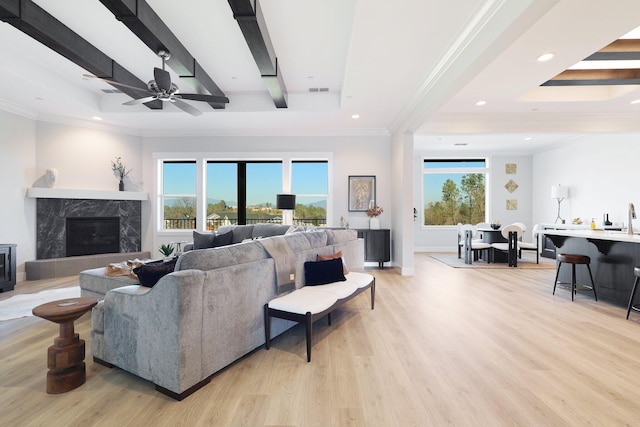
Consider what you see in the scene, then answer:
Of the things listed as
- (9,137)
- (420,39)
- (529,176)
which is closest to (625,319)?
(420,39)

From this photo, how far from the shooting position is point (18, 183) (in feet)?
16.2

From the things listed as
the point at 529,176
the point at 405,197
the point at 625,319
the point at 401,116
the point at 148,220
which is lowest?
the point at 625,319

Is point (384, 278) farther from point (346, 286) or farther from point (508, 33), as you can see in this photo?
point (508, 33)

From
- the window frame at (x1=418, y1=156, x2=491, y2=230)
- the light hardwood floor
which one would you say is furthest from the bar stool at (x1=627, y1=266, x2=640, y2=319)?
the window frame at (x1=418, y1=156, x2=491, y2=230)

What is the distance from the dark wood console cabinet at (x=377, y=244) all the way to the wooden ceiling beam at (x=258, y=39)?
320 cm

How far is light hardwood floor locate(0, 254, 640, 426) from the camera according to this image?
66.2 inches

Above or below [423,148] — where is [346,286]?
below

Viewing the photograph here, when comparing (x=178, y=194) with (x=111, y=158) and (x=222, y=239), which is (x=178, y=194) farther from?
(x=222, y=239)

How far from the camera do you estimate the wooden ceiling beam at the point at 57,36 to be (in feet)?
8.57

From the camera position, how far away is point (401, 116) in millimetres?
5059

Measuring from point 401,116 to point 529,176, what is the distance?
20.1 ft

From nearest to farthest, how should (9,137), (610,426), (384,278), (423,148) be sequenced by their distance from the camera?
(610,426) → (9,137) → (384,278) → (423,148)

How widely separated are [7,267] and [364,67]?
6.02 m

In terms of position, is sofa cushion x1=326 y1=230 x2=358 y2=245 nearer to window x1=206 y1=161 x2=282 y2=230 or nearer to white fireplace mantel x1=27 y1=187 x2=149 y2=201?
window x1=206 y1=161 x2=282 y2=230
